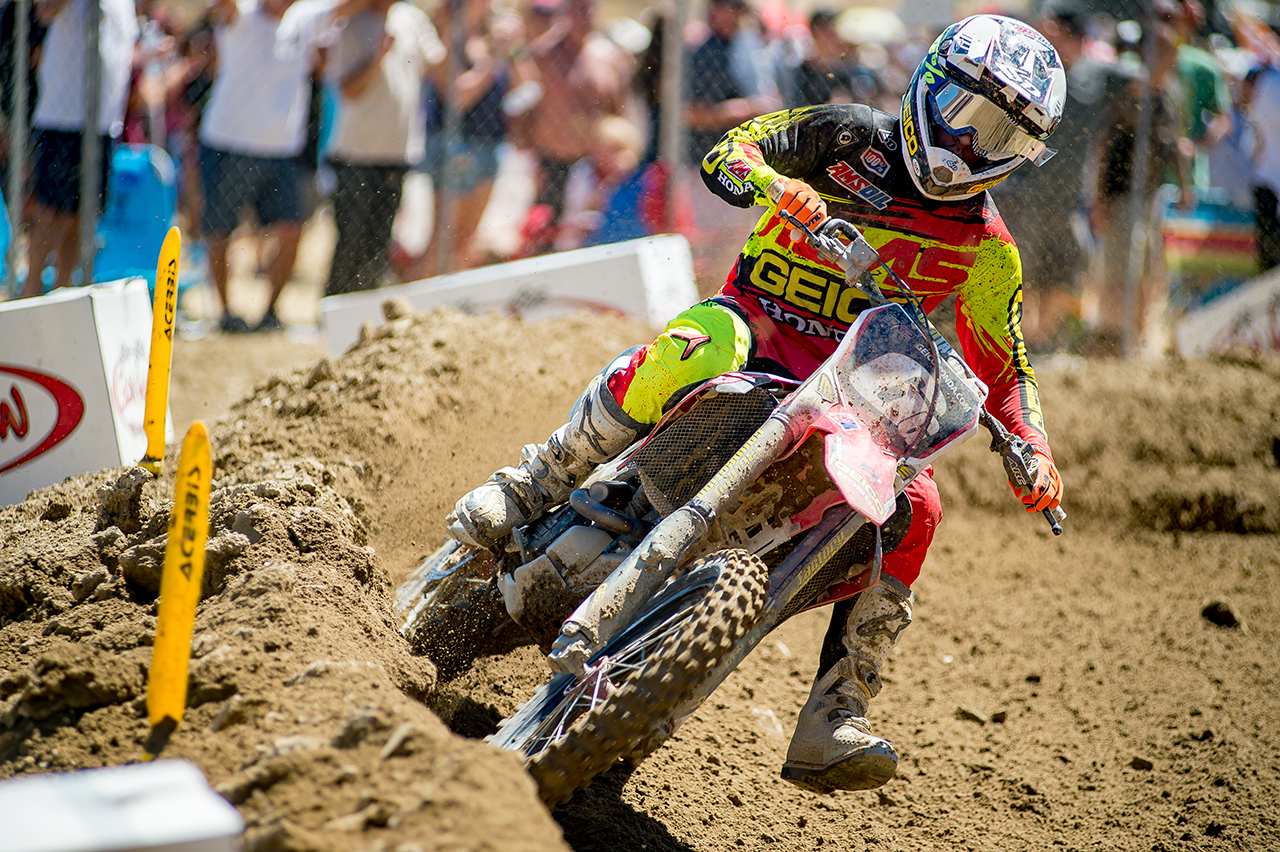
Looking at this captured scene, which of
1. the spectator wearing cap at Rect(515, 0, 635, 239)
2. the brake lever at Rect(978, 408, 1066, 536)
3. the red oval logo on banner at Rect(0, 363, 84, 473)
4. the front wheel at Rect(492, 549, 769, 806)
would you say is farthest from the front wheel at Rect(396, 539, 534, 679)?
the spectator wearing cap at Rect(515, 0, 635, 239)

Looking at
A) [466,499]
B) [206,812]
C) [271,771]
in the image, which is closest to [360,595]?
[466,499]

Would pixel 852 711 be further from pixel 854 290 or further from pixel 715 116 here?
pixel 715 116

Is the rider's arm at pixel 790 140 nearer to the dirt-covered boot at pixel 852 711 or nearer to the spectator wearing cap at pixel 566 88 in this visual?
the dirt-covered boot at pixel 852 711

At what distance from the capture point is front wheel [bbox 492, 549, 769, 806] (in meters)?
2.24

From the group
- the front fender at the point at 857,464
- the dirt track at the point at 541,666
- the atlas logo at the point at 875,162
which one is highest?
the atlas logo at the point at 875,162

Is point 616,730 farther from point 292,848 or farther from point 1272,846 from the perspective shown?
point 1272,846

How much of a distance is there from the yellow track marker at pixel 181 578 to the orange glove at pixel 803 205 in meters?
1.59

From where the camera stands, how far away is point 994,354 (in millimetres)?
3367

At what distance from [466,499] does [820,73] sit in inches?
222

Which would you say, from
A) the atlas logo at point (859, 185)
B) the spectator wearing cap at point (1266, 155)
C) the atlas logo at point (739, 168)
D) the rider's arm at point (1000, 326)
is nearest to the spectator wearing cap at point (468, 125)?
the atlas logo at point (859, 185)

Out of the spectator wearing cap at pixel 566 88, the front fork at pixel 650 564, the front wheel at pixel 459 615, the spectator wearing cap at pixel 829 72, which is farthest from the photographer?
the spectator wearing cap at pixel 566 88

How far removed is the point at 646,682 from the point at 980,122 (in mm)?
1909

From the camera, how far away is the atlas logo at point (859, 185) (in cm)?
326

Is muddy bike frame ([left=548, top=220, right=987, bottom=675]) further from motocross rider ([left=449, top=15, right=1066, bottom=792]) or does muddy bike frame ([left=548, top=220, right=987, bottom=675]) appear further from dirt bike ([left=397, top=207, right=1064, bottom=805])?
motocross rider ([left=449, top=15, right=1066, bottom=792])
